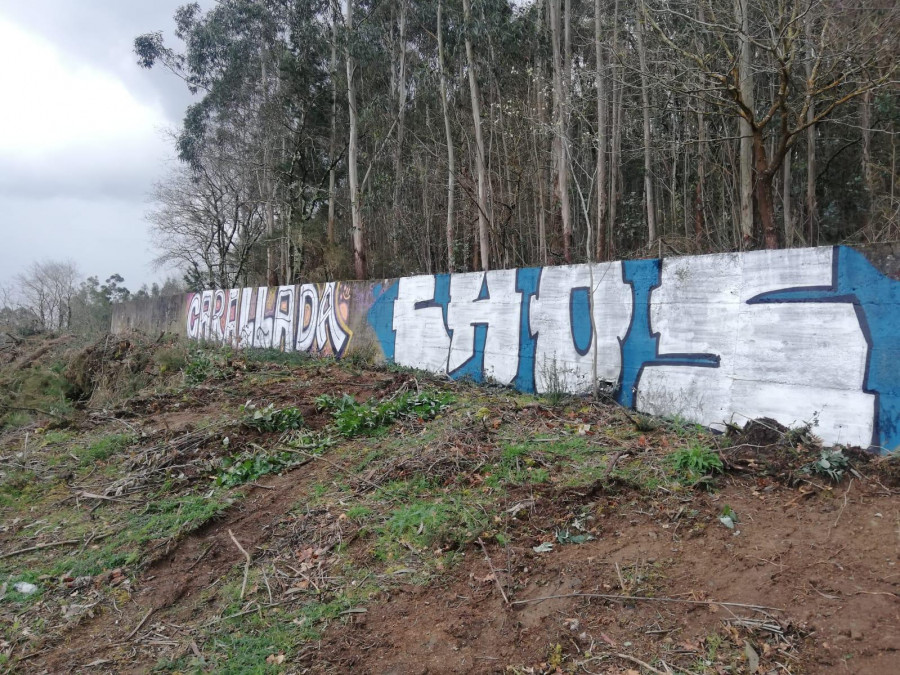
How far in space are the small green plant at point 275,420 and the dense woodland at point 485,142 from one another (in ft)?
20.3

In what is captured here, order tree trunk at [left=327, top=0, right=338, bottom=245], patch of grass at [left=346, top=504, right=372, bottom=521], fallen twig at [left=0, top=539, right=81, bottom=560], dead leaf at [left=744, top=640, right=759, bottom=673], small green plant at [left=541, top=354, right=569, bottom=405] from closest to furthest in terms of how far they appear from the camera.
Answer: dead leaf at [left=744, top=640, right=759, bottom=673] < patch of grass at [left=346, top=504, right=372, bottom=521] < fallen twig at [left=0, top=539, right=81, bottom=560] < small green plant at [left=541, top=354, right=569, bottom=405] < tree trunk at [left=327, top=0, right=338, bottom=245]

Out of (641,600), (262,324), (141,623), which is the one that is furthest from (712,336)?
(262,324)

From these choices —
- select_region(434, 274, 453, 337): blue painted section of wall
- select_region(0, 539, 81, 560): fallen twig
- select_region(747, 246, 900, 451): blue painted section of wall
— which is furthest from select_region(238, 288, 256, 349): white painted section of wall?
select_region(747, 246, 900, 451): blue painted section of wall

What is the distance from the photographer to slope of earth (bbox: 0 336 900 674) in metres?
2.98

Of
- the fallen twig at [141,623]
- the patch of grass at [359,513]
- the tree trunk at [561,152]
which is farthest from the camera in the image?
the tree trunk at [561,152]

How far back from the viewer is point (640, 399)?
6.77 m

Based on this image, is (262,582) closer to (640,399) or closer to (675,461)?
(675,461)

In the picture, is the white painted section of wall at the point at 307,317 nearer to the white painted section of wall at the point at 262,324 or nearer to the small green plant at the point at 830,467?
the white painted section of wall at the point at 262,324

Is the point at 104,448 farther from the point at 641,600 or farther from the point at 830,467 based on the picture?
the point at 830,467

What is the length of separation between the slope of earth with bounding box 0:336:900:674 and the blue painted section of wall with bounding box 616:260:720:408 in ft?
1.37

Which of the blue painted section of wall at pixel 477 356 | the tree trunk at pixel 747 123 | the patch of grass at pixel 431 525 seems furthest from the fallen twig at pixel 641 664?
the tree trunk at pixel 747 123

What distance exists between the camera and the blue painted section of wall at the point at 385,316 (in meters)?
11.3

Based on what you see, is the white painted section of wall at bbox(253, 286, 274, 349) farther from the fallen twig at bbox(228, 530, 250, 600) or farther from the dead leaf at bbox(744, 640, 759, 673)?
the dead leaf at bbox(744, 640, 759, 673)

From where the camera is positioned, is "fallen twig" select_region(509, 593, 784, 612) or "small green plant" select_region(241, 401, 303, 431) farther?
"small green plant" select_region(241, 401, 303, 431)
